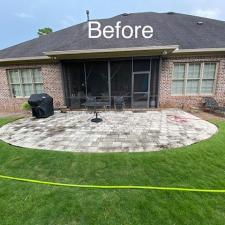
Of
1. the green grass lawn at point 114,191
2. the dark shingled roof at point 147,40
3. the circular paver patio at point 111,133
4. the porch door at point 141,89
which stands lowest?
the green grass lawn at point 114,191

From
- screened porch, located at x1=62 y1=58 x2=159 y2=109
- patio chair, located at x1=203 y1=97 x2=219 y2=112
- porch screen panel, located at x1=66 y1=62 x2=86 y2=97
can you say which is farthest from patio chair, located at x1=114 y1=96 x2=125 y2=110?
patio chair, located at x1=203 y1=97 x2=219 y2=112

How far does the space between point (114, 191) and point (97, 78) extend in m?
7.55

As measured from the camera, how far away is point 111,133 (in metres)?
5.52

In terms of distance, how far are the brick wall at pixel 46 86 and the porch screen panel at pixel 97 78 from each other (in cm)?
165

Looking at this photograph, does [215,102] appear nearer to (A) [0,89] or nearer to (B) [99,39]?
(B) [99,39]

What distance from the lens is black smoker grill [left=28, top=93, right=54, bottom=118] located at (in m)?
7.46

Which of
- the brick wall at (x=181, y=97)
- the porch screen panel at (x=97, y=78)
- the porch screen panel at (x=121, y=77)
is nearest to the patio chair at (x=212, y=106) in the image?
the brick wall at (x=181, y=97)

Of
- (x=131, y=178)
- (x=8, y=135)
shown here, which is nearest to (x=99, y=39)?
(x=8, y=135)

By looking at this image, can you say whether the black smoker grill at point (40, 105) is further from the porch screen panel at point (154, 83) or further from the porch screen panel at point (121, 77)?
the porch screen panel at point (154, 83)

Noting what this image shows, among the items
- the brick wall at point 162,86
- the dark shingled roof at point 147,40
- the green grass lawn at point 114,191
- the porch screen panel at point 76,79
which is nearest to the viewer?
the green grass lawn at point 114,191

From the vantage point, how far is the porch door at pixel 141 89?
910 centimetres

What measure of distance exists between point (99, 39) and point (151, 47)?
3814 millimetres

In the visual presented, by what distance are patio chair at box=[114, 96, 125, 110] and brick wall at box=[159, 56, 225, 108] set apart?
2.14 metres

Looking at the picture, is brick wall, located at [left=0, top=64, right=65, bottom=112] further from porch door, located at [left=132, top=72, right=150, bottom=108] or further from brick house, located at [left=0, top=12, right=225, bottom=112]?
porch door, located at [left=132, top=72, right=150, bottom=108]
